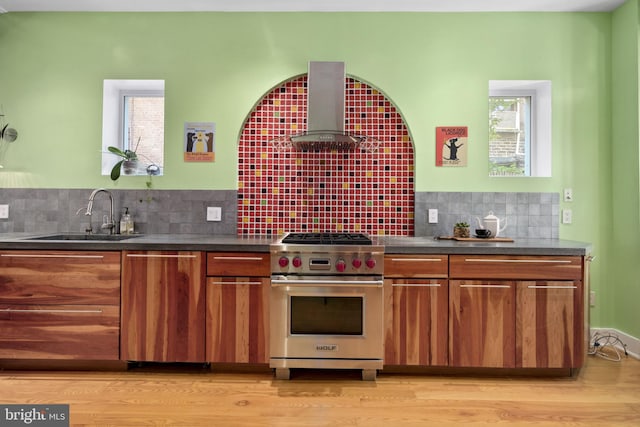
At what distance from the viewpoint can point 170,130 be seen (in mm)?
2916

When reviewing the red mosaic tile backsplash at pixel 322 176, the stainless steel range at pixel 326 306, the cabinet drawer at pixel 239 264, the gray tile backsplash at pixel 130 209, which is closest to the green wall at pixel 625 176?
the red mosaic tile backsplash at pixel 322 176

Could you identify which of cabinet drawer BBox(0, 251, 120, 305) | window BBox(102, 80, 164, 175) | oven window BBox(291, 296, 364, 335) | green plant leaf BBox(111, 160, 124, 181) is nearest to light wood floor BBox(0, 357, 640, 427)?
→ oven window BBox(291, 296, 364, 335)

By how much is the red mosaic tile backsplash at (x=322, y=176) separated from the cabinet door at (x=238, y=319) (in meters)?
0.72

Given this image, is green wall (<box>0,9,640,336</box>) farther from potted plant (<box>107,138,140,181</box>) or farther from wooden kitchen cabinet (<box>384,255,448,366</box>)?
wooden kitchen cabinet (<box>384,255,448,366</box>)

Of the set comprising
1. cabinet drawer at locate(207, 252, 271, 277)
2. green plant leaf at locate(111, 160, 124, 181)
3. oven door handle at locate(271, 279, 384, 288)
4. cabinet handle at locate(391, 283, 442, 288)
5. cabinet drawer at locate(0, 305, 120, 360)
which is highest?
green plant leaf at locate(111, 160, 124, 181)

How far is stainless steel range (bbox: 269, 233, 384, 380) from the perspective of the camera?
2240mm

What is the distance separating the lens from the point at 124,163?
295 cm

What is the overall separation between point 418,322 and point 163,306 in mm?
1583

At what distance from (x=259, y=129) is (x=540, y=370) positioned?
260 centimetres

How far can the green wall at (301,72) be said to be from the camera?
2863 mm

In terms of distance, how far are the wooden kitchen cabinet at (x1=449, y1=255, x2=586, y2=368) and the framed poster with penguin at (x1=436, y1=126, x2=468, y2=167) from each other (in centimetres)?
91

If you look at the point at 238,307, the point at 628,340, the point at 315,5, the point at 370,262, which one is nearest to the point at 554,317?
the point at 628,340

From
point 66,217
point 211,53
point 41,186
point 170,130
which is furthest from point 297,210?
point 41,186

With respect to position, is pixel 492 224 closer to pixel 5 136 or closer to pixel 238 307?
pixel 238 307
